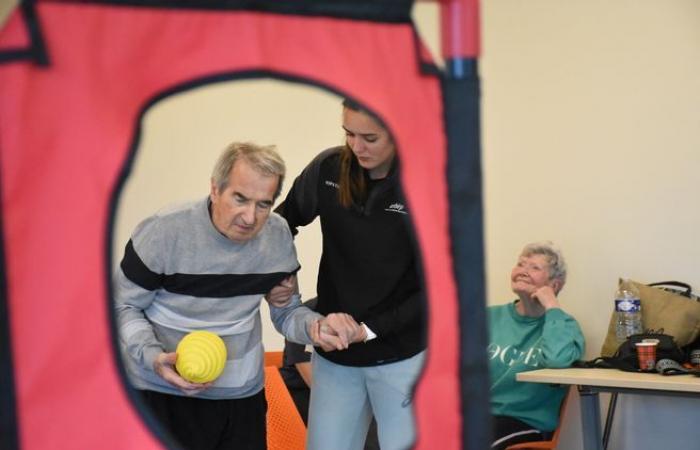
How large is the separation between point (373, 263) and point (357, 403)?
29 cm

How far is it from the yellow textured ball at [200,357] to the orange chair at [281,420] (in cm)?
98

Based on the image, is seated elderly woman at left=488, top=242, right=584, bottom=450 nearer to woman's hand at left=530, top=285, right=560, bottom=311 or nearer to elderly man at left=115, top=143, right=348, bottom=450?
woman's hand at left=530, top=285, right=560, bottom=311

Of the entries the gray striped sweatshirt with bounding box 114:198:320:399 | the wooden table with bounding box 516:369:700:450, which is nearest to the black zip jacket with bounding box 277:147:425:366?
the gray striped sweatshirt with bounding box 114:198:320:399

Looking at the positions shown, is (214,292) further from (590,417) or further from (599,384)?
(590,417)

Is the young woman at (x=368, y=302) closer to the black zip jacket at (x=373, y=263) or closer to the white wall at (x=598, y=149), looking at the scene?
the black zip jacket at (x=373, y=263)

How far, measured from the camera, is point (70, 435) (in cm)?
121

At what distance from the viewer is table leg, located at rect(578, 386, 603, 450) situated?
103 inches

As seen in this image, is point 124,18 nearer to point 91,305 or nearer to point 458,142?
point 91,305

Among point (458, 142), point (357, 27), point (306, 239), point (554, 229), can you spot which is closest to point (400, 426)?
point (458, 142)

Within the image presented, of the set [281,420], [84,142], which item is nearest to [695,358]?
[281,420]

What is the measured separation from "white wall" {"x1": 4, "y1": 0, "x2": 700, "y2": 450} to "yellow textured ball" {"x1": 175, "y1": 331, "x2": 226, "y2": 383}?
4.67ft

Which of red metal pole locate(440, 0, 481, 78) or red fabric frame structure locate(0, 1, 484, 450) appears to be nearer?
red fabric frame structure locate(0, 1, 484, 450)

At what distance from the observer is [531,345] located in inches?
117

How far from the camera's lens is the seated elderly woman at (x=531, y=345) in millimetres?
2805
